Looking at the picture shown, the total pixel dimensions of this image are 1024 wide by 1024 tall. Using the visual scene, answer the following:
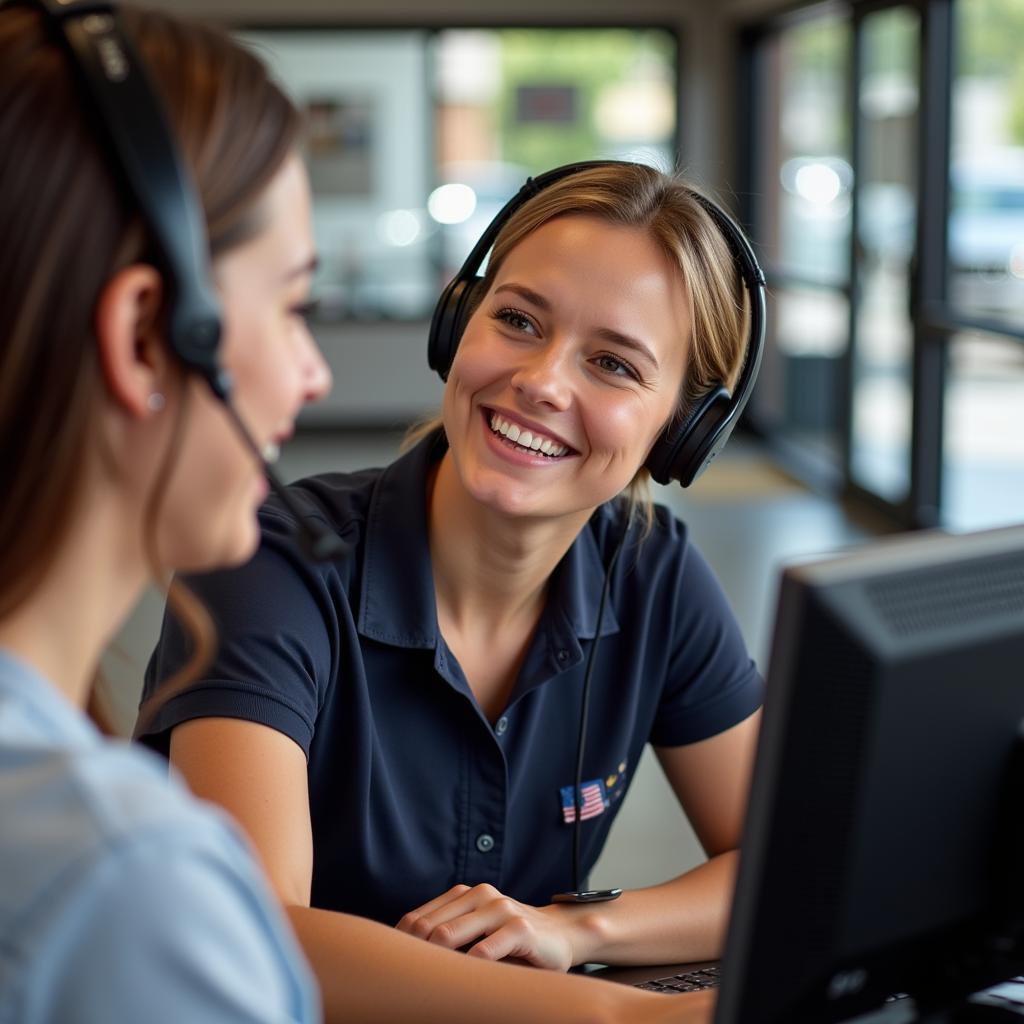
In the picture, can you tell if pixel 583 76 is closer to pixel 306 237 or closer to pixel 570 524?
pixel 570 524

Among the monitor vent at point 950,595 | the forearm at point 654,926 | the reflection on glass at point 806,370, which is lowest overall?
the reflection on glass at point 806,370

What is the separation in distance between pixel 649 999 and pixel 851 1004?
0.20 metres

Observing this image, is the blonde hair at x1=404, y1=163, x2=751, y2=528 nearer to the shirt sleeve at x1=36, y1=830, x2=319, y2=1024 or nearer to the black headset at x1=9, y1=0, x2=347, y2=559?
the black headset at x1=9, y1=0, x2=347, y2=559

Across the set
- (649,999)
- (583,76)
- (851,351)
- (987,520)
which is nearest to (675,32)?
(583,76)

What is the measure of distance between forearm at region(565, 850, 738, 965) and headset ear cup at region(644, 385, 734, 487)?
380 mm

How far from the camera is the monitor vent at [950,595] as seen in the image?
29.2 inches

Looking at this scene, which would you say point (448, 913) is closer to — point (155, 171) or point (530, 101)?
point (155, 171)

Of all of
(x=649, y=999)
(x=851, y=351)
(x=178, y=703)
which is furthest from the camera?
(x=851, y=351)

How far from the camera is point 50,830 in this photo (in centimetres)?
59

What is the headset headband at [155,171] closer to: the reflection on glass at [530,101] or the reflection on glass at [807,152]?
the reflection on glass at [807,152]

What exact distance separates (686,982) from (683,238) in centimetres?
67

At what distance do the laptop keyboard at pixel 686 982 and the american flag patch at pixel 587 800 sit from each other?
0.77ft

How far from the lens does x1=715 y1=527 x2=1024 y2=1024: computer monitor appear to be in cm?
73

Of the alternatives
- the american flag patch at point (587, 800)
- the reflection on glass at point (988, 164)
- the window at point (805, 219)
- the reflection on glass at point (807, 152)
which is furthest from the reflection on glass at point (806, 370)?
the american flag patch at point (587, 800)
